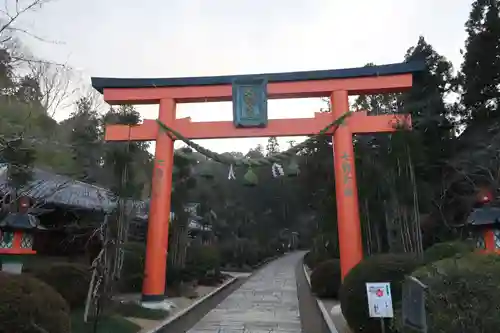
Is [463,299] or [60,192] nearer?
[463,299]

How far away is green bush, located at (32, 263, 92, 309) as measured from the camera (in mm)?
9289

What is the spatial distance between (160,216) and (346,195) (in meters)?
4.96

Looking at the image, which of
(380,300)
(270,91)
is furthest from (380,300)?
(270,91)

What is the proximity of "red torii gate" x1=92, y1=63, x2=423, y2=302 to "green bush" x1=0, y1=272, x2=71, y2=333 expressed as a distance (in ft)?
17.9

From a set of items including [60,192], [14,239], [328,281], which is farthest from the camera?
[328,281]

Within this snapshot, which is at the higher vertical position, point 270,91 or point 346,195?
point 270,91

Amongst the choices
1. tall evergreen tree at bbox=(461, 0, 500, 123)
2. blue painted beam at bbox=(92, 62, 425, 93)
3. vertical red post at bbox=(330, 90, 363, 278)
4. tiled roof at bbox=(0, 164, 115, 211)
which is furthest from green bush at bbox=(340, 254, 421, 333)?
tall evergreen tree at bbox=(461, 0, 500, 123)

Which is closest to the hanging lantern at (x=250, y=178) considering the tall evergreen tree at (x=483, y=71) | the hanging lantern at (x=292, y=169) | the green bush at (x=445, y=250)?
the hanging lantern at (x=292, y=169)

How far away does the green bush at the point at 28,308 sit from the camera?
16.4 feet

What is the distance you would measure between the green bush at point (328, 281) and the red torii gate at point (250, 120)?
13.6 feet

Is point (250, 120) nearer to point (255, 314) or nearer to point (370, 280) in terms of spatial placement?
point (255, 314)

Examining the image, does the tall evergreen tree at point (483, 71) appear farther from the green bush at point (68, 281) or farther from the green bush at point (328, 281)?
the green bush at point (68, 281)

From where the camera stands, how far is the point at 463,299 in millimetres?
3902

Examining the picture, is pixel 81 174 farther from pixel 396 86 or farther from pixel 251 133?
pixel 396 86
